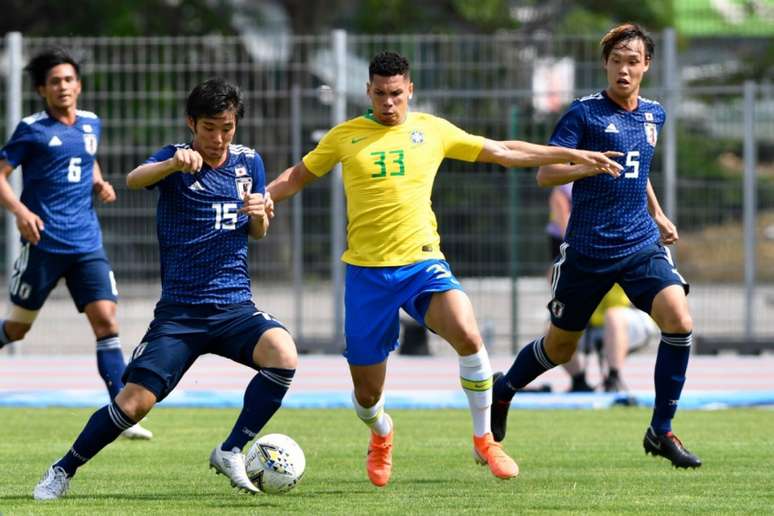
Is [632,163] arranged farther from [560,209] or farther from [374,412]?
[560,209]

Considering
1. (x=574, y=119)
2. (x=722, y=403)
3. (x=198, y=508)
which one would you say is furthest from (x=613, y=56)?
(x=722, y=403)

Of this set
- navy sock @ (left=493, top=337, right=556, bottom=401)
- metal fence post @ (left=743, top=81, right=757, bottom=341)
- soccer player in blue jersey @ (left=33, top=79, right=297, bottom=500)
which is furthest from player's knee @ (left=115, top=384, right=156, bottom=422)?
metal fence post @ (left=743, top=81, right=757, bottom=341)

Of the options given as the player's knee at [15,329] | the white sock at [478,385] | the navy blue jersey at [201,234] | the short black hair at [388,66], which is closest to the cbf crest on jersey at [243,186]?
the navy blue jersey at [201,234]

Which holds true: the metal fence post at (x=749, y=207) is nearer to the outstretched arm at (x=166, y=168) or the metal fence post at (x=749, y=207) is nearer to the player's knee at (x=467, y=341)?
the player's knee at (x=467, y=341)

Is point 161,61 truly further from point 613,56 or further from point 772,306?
point 613,56

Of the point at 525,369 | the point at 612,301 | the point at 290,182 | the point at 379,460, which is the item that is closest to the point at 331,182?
the point at 612,301

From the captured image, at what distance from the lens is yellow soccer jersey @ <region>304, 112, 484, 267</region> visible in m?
8.11

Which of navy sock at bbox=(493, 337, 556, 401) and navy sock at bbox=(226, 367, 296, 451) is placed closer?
navy sock at bbox=(226, 367, 296, 451)

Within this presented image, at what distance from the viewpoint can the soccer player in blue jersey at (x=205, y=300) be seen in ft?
24.4

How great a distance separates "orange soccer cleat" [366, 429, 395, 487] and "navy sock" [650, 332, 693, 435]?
56.6 inches

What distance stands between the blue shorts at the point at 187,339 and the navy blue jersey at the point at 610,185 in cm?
195

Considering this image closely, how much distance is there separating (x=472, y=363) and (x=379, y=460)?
2.18 feet

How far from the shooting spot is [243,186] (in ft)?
25.3

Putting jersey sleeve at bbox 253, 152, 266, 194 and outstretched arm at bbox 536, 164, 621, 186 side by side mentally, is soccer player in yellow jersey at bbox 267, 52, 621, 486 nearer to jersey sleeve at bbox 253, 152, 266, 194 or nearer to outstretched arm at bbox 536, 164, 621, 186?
outstretched arm at bbox 536, 164, 621, 186
